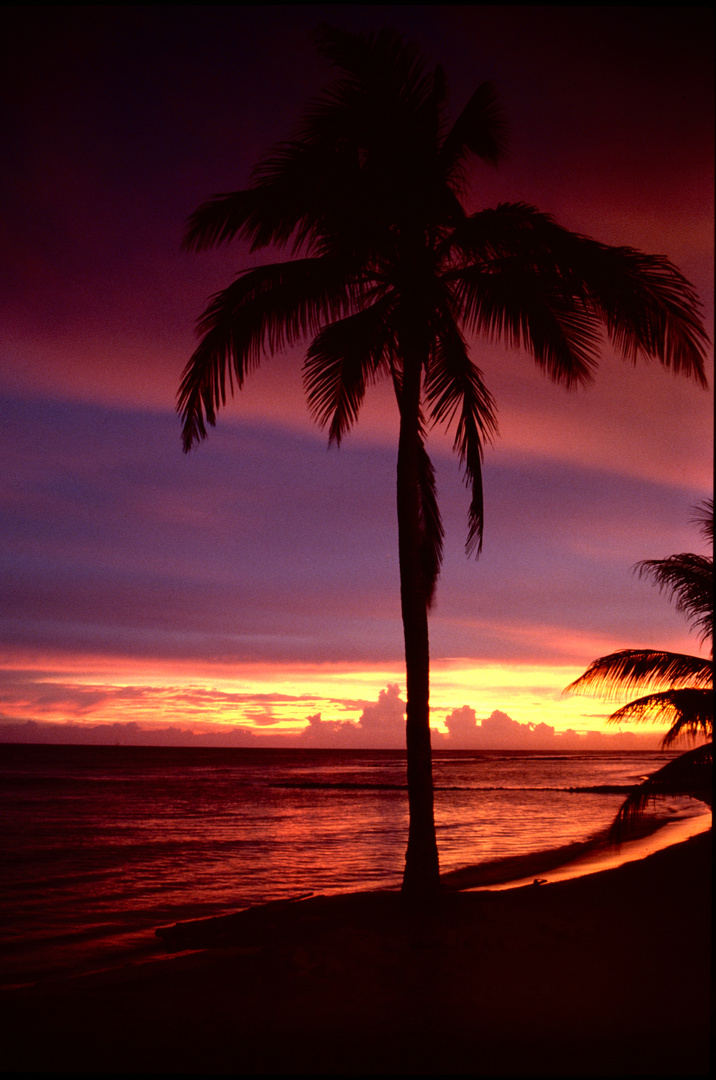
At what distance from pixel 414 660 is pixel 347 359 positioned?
11.5ft

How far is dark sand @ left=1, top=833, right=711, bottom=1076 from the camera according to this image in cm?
542

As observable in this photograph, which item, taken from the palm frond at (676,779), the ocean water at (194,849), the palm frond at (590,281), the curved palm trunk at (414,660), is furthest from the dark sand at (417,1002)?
the palm frond at (590,281)

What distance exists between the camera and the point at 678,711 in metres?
9.61

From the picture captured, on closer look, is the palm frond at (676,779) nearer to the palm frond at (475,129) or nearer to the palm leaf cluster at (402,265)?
the palm leaf cluster at (402,265)

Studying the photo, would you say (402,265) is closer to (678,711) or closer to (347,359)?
(347,359)

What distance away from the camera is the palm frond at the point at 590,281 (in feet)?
25.7

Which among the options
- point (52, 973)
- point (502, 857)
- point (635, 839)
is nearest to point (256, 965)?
point (52, 973)

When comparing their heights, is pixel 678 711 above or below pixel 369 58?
below

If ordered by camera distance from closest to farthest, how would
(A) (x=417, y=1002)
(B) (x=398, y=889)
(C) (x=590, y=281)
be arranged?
1. (A) (x=417, y=1002)
2. (C) (x=590, y=281)
3. (B) (x=398, y=889)

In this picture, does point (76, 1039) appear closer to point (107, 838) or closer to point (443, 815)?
point (107, 838)

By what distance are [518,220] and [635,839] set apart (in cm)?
1830

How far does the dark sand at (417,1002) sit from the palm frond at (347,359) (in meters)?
5.86

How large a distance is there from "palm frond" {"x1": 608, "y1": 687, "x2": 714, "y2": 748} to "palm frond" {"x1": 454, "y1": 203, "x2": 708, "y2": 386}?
12.9ft

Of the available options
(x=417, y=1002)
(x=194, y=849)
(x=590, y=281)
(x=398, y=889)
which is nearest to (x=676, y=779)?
(x=417, y=1002)
